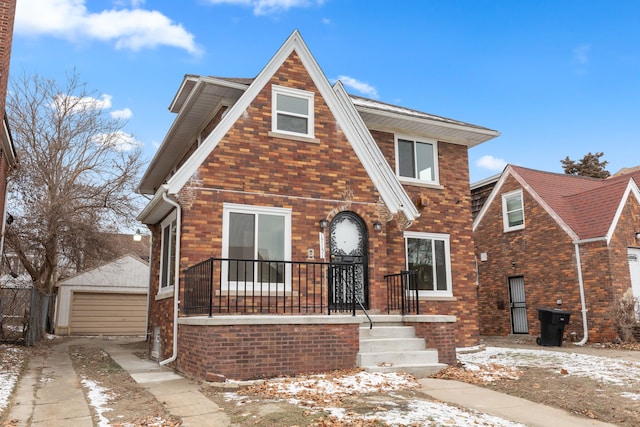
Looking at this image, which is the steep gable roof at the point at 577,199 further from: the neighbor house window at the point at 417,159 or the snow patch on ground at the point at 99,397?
the snow patch on ground at the point at 99,397

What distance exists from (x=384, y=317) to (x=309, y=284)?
1629mm

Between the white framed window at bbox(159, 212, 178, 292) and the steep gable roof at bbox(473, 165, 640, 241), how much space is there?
1184cm

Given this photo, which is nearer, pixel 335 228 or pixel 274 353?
pixel 274 353

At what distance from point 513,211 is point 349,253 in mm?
9543

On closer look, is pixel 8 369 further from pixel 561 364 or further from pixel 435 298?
pixel 561 364

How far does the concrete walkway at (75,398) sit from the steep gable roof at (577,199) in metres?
12.7

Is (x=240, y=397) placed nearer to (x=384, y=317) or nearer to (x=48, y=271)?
(x=384, y=317)

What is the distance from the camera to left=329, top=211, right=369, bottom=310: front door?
1080 cm

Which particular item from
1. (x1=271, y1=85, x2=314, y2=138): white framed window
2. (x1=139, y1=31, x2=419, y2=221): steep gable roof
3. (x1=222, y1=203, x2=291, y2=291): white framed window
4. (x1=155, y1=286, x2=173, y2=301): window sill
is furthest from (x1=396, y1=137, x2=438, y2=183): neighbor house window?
(x1=155, y1=286, x2=173, y2=301): window sill

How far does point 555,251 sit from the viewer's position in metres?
16.4

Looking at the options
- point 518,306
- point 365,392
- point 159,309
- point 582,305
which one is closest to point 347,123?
point 159,309

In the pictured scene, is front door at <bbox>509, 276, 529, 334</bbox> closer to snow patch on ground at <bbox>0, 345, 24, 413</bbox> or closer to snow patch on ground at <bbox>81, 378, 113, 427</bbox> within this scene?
snow patch on ground at <bbox>81, 378, 113, 427</bbox>

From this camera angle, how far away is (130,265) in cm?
2433

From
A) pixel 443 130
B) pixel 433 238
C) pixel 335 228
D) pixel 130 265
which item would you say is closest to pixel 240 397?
pixel 335 228
